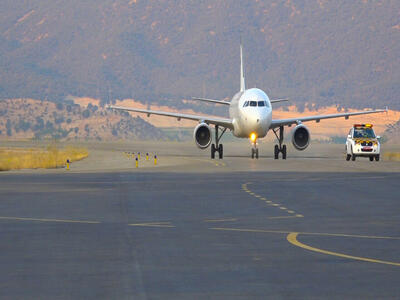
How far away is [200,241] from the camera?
1828cm

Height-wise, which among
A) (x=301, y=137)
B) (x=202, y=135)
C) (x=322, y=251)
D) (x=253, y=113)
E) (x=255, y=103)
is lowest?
(x=322, y=251)

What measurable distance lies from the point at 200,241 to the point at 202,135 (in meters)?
44.6

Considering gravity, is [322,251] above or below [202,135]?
below

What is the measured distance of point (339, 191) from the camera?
33.1m

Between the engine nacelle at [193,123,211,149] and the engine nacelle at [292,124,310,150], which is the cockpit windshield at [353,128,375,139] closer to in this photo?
the engine nacelle at [292,124,310,150]

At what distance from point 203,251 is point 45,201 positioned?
494 inches

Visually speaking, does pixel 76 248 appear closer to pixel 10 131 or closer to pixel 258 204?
pixel 258 204

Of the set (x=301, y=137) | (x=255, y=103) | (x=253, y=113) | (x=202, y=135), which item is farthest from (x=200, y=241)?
(x=301, y=137)

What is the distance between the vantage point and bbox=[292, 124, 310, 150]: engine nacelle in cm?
6291

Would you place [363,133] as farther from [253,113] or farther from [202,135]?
[202,135]

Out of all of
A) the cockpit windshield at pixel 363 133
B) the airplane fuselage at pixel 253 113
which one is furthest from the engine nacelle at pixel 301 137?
the cockpit windshield at pixel 363 133

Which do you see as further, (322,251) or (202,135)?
(202,135)

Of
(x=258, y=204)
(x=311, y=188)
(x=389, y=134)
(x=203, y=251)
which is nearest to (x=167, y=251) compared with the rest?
(x=203, y=251)

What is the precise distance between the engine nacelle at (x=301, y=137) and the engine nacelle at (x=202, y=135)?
494cm
